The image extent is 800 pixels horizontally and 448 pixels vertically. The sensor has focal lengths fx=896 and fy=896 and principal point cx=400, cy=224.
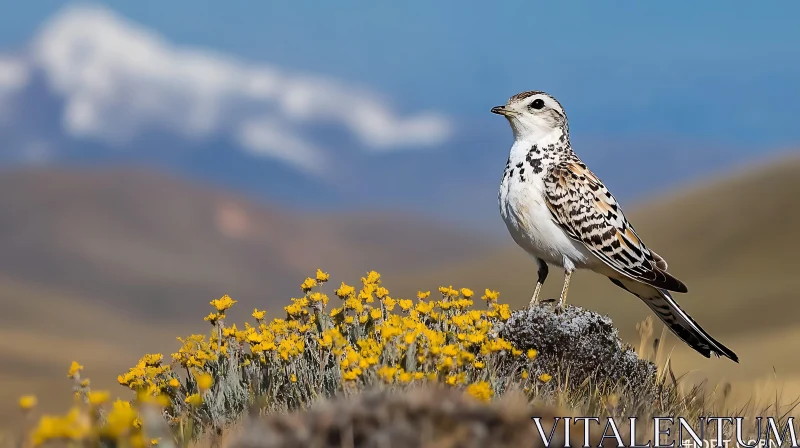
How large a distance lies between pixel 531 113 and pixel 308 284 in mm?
2550

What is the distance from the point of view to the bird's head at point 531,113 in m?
7.60

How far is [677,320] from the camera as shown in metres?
7.85

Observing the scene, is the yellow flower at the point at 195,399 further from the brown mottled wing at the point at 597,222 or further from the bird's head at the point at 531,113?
the bird's head at the point at 531,113

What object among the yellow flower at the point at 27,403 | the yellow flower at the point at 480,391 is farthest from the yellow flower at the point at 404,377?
the yellow flower at the point at 27,403

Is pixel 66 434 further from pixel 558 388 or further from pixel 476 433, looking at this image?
pixel 558 388

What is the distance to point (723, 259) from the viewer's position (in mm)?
37406

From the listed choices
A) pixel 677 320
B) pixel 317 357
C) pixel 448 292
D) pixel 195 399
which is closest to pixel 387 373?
pixel 195 399

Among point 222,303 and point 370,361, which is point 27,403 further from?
point 222,303

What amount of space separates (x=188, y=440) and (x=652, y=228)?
1606 inches

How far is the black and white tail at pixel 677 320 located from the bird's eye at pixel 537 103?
1622 mm

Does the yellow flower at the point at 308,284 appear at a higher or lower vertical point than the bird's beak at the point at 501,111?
lower

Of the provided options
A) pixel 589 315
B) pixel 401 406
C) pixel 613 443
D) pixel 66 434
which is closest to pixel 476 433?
pixel 401 406

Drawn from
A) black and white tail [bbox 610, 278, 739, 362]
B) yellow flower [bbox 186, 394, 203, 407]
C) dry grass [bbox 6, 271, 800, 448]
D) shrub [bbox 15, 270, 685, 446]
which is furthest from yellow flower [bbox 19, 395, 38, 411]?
black and white tail [bbox 610, 278, 739, 362]

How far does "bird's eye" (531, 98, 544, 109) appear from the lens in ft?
25.0
